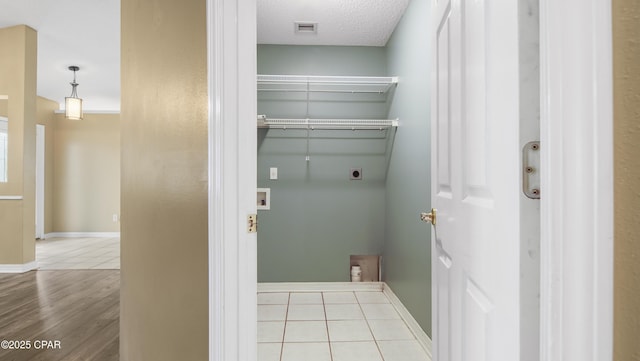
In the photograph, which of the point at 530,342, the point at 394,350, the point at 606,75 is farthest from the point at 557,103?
the point at 394,350

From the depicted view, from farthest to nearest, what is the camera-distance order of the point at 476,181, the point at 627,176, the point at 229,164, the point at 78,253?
1. the point at 78,253
2. the point at 229,164
3. the point at 476,181
4. the point at 627,176

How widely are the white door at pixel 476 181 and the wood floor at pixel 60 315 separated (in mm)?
1986

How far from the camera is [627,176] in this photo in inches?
16.6

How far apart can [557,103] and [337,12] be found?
2407 mm

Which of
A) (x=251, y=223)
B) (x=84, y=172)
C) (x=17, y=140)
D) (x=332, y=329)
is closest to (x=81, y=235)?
(x=84, y=172)

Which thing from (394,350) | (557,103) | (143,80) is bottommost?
(394,350)

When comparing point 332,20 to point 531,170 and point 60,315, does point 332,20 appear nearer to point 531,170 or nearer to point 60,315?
point 531,170

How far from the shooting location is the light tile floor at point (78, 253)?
3953mm

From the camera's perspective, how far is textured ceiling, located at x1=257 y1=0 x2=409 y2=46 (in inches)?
95.7

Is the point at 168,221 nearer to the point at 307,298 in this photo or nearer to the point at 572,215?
the point at 572,215

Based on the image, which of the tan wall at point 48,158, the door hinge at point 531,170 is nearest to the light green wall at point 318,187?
the door hinge at point 531,170

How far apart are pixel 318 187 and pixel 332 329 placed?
130 centimetres

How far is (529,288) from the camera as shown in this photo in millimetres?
600

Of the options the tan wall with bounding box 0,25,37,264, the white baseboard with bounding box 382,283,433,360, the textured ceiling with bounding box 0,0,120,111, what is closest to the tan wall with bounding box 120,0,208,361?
the white baseboard with bounding box 382,283,433,360
